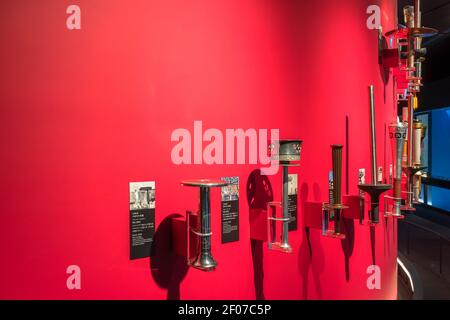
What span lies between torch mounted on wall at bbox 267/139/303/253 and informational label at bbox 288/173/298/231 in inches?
6.3

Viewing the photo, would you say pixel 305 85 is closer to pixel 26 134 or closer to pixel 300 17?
pixel 300 17

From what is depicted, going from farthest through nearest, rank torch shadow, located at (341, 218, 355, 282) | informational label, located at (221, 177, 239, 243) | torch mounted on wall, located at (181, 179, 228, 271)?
torch shadow, located at (341, 218, 355, 282)
informational label, located at (221, 177, 239, 243)
torch mounted on wall, located at (181, 179, 228, 271)

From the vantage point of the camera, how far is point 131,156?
125cm

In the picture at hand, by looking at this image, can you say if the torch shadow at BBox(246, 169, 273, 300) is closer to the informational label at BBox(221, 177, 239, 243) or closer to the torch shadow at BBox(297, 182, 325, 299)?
the informational label at BBox(221, 177, 239, 243)

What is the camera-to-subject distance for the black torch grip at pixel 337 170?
181 cm

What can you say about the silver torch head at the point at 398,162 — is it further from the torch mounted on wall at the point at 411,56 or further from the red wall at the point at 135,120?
the red wall at the point at 135,120

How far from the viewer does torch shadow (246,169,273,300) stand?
1.60 meters

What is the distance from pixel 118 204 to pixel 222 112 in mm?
503

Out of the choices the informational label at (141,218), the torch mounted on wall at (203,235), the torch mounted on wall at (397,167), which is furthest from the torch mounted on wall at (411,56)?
the informational label at (141,218)

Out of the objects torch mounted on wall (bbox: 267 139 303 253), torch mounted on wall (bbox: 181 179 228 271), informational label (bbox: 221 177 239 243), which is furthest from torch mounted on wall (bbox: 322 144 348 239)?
torch mounted on wall (bbox: 181 179 228 271)

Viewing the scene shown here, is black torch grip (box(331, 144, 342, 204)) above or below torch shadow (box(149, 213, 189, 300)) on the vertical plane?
above

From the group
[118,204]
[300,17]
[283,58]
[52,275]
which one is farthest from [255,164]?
[52,275]

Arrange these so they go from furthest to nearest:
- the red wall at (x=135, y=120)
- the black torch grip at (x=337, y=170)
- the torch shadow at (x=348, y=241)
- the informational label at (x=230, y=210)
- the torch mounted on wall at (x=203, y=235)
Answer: the torch shadow at (x=348, y=241) < the black torch grip at (x=337, y=170) < the informational label at (x=230, y=210) < the torch mounted on wall at (x=203, y=235) < the red wall at (x=135, y=120)

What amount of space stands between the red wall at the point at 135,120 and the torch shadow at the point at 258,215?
2 centimetres
